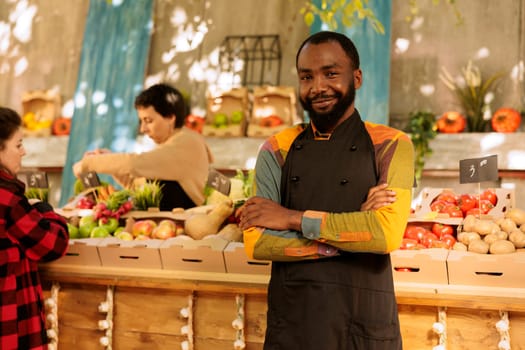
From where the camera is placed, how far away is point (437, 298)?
186 cm

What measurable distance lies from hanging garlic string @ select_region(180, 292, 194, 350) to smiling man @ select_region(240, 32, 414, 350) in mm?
689

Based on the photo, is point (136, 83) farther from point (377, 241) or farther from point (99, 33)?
point (377, 241)

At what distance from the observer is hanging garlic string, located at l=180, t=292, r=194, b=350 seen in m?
2.09

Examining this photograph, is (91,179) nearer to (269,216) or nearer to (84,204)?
(84,204)

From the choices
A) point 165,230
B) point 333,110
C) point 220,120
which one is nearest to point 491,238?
point 333,110

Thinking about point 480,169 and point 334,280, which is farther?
point 480,169

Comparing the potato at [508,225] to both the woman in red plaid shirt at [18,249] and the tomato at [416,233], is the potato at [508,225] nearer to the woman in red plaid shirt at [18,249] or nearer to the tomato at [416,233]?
the tomato at [416,233]

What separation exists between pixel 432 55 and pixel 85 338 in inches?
173

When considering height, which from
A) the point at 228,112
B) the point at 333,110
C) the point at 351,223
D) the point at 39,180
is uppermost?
the point at 228,112

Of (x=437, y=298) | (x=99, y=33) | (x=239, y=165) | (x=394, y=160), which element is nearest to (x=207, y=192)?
(x=437, y=298)

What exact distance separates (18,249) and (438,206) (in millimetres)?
1713

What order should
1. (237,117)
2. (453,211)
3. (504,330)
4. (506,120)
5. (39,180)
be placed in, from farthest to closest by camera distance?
(237,117) < (506,120) < (39,180) < (453,211) < (504,330)

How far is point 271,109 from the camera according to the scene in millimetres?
5570

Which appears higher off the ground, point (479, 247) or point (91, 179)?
point (91, 179)
